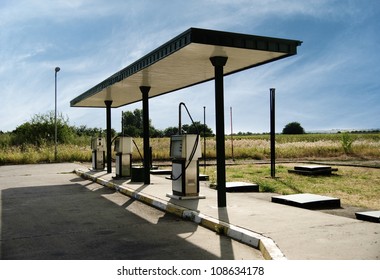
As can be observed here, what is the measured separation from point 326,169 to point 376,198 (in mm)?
6620

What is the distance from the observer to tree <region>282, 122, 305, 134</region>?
131900mm

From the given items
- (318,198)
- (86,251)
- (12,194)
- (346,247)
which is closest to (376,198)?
(318,198)

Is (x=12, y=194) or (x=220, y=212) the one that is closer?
(x=220, y=212)

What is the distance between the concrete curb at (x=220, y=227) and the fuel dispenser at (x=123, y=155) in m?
3.43

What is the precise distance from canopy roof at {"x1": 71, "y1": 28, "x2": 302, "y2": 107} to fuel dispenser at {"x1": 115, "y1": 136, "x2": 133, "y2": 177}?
6.17 ft

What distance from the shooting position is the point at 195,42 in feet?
26.0

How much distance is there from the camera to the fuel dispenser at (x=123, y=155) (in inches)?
597

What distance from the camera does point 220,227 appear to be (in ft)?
23.0

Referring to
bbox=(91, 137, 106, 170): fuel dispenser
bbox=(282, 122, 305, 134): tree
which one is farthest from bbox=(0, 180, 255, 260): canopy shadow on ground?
bbox=(282, 122, 305, 134): tree

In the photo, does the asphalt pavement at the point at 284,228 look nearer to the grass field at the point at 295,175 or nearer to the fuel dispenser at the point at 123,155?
the grass field at the point at 295,175

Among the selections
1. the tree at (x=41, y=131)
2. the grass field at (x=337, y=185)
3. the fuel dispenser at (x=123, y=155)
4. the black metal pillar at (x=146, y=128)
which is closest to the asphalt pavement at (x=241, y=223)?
the black metal pillar at (x=146, y=128)

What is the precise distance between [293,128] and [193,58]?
127 meters

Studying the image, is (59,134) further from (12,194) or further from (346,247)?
(346,247)

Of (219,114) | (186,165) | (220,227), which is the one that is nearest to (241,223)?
(220,227)
